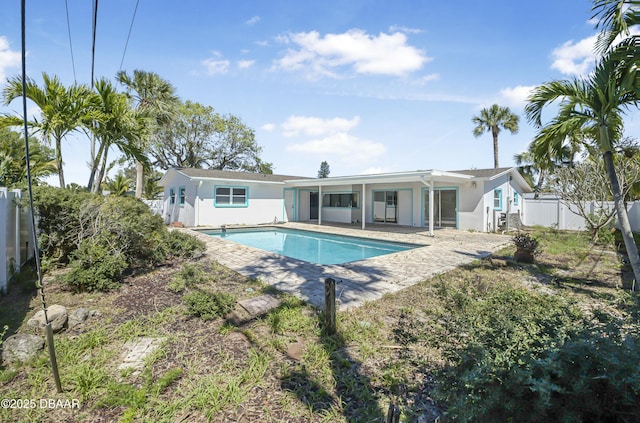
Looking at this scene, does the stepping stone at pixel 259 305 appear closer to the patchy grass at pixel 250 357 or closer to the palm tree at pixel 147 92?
the patchy grass at pixel 250 357

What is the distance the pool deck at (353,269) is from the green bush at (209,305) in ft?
4.35

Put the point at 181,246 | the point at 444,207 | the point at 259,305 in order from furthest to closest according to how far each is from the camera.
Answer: the point at 444,207 → the point at 181,246 → the point at 259,305

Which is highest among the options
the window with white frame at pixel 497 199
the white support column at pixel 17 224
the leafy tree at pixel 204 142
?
the leafy tree at pixel 204 142

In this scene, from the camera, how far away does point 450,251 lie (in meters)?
9.43

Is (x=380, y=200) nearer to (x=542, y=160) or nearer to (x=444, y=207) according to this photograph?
(x=444, y=207)

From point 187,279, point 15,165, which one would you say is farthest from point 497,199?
point 15,165

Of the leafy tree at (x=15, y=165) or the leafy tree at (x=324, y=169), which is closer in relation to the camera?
the leafy tree at (x=15, y=165)

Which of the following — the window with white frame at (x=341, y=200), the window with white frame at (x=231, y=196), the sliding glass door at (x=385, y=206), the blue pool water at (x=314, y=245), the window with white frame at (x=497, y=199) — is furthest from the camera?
the window with white frame at (x=341, y=200)

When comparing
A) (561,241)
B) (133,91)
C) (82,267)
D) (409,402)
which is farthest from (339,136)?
(409,402)

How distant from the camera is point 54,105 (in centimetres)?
676

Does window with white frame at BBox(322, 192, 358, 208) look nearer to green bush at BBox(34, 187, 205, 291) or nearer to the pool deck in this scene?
the pool deck

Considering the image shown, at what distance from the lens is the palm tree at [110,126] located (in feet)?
24.3

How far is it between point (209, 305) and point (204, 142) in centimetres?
2668

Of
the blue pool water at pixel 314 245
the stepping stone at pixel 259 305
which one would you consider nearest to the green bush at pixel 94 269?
Result: the stepping stone at pixel 259 305
